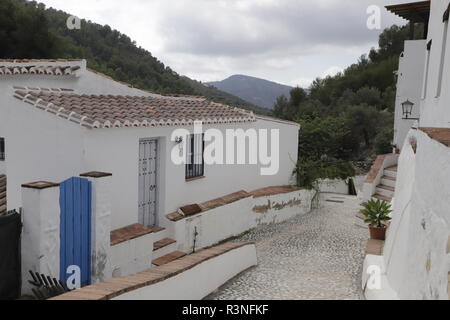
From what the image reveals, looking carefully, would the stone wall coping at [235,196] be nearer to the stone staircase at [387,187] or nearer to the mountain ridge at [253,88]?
the stone staircase at [387,187]

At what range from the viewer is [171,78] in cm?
5006

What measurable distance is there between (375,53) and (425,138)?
2160 inches

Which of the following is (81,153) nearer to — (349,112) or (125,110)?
(125,110)

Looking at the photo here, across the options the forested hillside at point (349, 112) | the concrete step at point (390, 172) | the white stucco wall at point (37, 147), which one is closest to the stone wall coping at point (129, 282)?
the white stucco wall at point (37, 147)

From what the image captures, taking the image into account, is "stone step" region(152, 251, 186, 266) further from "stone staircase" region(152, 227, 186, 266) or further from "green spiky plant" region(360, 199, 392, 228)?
"green spiky plant" region(360, 199, 392, 228)

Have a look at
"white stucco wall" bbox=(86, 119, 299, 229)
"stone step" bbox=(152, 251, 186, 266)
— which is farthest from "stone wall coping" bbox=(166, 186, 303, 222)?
"stone step" bbox=(152, 251, 186, 266)

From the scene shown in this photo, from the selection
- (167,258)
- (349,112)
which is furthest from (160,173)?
(349,112)

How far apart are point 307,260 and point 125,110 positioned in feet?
18.4

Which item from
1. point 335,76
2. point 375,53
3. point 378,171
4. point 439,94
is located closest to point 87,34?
point 335,76

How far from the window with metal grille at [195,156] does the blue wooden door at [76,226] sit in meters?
4.50

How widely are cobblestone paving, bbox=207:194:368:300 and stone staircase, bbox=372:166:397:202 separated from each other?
1.18m

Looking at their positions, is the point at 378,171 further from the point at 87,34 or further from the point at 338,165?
the point at 87,34

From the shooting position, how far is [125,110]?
408 inches

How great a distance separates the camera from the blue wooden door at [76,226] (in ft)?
24.1
